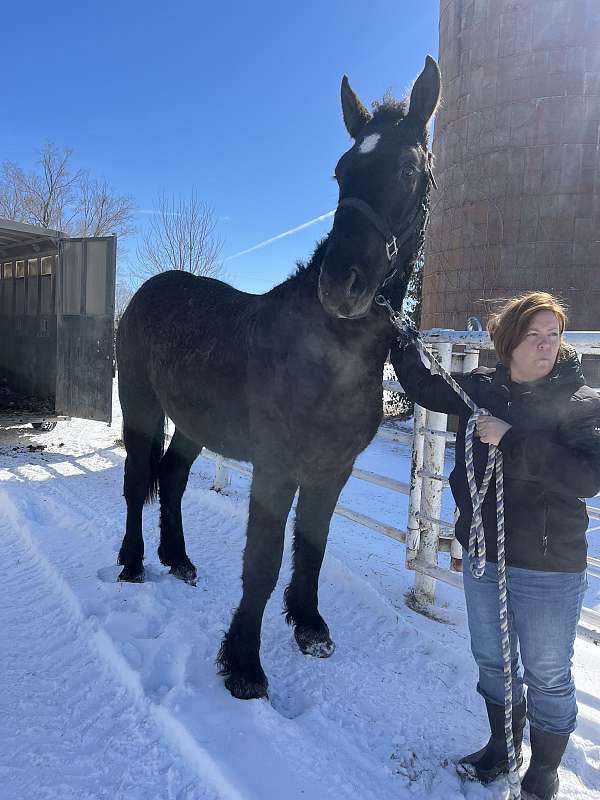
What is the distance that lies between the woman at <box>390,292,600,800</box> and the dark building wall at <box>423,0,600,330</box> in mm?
6917

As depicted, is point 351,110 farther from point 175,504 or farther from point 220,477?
point 220,477

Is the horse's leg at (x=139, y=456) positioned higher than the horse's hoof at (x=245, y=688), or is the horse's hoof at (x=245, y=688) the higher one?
the horse's leg at (x=139, y=456)

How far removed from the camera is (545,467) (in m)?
1.42

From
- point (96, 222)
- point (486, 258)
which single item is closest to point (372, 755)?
point (486, 258)

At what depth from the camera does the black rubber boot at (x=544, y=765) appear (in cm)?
158

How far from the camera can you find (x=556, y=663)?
5.12 ft

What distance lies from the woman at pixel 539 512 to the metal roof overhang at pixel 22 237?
7462mm

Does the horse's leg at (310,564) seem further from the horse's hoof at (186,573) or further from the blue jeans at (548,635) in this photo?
the blue jeans at (548,635)

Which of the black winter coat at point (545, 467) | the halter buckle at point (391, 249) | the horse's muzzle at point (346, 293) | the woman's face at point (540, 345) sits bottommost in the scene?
the black winter coat at point (545, 467)

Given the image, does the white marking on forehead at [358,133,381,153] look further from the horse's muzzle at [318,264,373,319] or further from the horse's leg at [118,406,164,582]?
the horse's leg at [118,406,164,582]

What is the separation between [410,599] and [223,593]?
1.21 meters

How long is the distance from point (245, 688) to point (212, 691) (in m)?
0.14

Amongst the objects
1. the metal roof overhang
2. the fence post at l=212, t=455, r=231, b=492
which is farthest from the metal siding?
the fence post at l=212, t=455, r=231, b=492

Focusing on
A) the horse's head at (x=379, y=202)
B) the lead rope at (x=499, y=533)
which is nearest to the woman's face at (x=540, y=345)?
the lead rope at (x=499, y=533)
